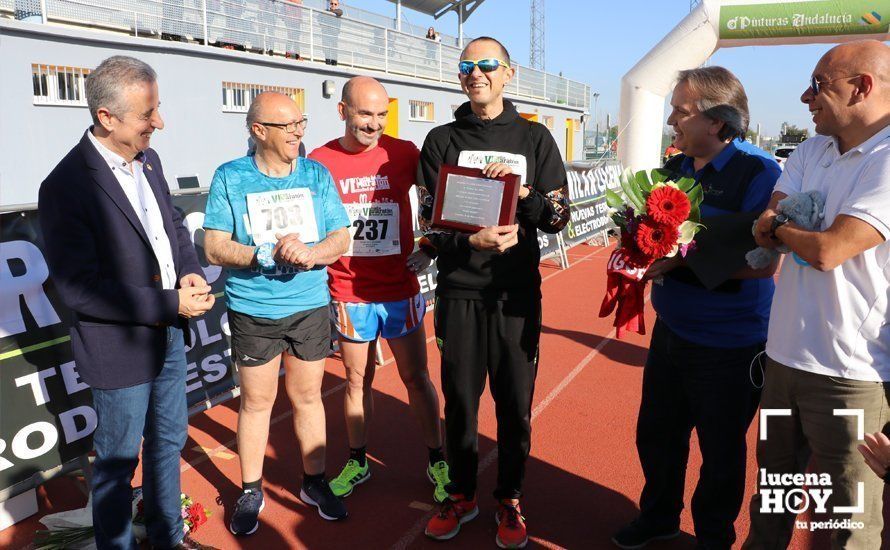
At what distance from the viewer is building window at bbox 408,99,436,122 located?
2189 centimetres

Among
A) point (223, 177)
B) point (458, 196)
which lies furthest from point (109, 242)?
point (458, 196)

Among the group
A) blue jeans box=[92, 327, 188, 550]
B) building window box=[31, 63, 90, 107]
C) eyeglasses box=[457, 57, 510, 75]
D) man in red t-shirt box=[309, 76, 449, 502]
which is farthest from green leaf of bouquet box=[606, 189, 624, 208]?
building window box=[31, 63, 90, 107]

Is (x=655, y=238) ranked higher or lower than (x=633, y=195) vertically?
lower

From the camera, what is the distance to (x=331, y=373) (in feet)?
19.1

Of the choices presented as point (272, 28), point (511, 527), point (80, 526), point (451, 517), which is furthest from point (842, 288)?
point (272, 28)

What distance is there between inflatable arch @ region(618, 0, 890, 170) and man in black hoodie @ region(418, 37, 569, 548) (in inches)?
404

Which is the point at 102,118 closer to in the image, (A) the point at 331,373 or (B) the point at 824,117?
(B) the point at 824,117

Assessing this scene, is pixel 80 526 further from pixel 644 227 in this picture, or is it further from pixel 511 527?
pixel 644 227

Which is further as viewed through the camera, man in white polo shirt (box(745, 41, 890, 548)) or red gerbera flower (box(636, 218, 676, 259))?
red gerbera flower (box(636, 218, 676, 259))

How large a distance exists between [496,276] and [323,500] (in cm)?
164

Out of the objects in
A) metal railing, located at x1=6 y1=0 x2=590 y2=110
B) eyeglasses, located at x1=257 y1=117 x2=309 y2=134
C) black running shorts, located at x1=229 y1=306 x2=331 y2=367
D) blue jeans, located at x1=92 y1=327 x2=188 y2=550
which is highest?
metal railing, located at x1=6 y1=0 x2=590 y2=110

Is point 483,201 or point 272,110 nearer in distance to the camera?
point 483,201

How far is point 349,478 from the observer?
377 centimetres

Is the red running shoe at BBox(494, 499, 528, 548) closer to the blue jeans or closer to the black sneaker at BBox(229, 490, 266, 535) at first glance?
the black sneaker at BBox(229, 490, 266, 535)
